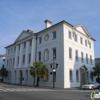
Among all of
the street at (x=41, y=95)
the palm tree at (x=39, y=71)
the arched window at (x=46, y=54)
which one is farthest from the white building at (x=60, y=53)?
the street at (x=41, y=95)

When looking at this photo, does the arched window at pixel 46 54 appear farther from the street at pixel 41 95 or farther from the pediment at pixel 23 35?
the street at pixel 41 95

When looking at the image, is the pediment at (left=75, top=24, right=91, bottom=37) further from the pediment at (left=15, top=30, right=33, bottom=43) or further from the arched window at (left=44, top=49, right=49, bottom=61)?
the pediment at (left=15, top=30, right=33, bottom=43)

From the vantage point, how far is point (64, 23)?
2700cm

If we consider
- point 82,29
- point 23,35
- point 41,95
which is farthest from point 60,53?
point 23,35

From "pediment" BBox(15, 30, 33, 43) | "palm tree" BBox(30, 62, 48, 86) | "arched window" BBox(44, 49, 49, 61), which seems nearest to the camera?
"palm tree" BBox(30, 62, 48, 86)

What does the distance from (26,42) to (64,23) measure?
1221cm

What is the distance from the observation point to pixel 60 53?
26203 mm

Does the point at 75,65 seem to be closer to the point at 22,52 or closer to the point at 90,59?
the point at 90,59

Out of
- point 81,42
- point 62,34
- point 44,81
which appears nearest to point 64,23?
point 62,34

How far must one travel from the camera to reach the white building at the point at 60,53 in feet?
85.4

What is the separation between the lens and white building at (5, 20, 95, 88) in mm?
26016

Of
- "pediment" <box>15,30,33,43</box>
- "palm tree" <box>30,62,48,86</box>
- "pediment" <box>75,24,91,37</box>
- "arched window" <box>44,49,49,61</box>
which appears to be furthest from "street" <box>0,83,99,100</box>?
"pediment" <box>15,30,33,43</box>

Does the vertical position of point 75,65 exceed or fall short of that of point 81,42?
it falls short

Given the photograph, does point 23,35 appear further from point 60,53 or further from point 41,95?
point 41,95
